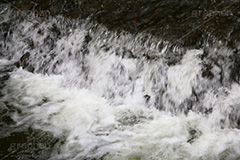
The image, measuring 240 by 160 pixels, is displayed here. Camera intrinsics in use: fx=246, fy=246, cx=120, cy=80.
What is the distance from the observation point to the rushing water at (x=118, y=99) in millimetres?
3207

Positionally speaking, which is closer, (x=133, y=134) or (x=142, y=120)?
(x=133, y=134)

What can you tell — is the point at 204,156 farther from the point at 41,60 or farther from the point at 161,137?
the point at 41,60

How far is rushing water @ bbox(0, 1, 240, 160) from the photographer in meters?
3.21

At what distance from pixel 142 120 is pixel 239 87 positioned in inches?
55.9

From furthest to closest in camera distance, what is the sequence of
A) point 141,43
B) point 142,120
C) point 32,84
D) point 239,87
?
point 32,84
point 141,43
point 142,120
point 239,87

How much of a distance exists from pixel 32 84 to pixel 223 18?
3485mm

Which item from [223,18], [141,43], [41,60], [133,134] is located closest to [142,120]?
[133,134]

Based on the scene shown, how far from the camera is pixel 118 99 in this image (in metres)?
4.08

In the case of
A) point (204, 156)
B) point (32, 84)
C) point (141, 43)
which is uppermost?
point (141, 43)

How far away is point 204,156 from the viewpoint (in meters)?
3.02

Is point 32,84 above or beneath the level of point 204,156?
above

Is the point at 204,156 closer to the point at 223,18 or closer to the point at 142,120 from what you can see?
the point at 142,120

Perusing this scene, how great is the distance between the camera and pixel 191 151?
122 inches

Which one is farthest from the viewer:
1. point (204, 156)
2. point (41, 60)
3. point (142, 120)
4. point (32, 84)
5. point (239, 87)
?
point (41, 60)
